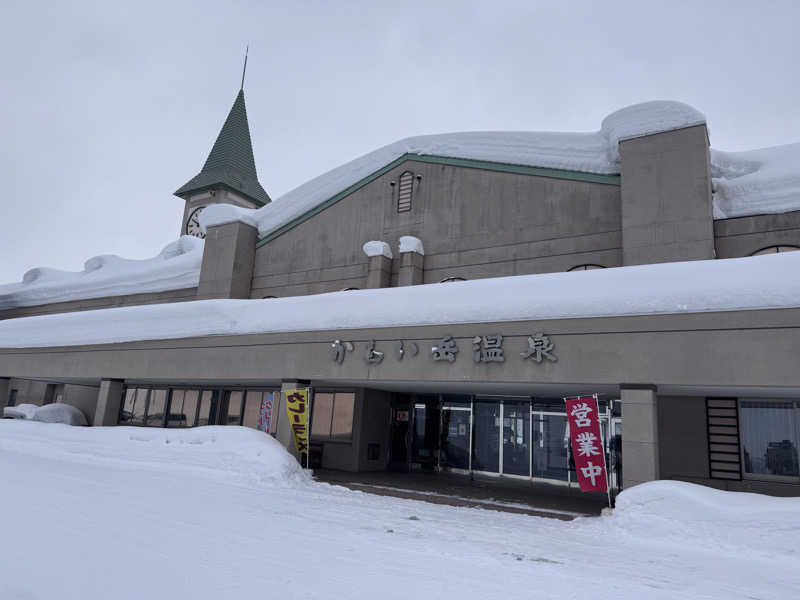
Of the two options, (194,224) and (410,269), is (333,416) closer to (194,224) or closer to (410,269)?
(410,269)

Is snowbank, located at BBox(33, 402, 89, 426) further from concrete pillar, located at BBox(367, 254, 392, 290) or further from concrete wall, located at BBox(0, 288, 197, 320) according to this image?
concrete pillar, located at BBox(367, 254, 392, 290)

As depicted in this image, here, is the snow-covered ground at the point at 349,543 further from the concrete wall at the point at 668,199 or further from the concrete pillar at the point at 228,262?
the concrete pillar at the point at 228,262

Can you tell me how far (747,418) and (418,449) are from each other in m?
10.1

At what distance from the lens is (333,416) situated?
1875 centimetres

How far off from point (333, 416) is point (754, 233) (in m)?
→ 13.6

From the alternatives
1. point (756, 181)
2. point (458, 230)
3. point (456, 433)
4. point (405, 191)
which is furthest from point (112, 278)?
point (756, 181)

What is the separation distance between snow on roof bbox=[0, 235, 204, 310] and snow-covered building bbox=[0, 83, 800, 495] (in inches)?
12.7

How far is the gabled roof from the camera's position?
148ft

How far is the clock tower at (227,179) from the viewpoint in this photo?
44438mm

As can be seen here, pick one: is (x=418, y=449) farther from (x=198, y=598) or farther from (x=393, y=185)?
(x=198, y=598)

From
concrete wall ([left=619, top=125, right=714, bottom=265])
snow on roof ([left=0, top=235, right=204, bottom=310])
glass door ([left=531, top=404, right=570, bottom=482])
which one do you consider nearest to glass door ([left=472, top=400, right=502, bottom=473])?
glass door ([left=531, top=404, right=570, bottom=482])


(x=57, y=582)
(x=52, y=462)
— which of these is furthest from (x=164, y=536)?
(x=52, y=462)

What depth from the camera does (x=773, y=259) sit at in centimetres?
1063

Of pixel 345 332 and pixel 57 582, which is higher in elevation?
pixel 345 332
